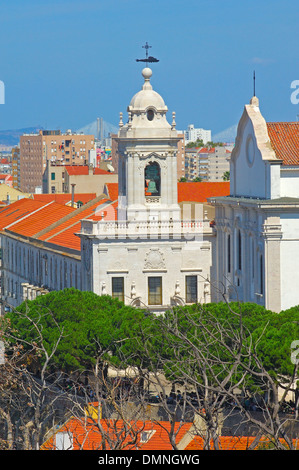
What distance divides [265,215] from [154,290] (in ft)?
42.5

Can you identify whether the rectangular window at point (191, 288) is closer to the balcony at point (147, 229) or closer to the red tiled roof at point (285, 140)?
the balcony at point (147, 229)

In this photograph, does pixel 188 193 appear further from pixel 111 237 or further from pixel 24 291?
pixel 111 237

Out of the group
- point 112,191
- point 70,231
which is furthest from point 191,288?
point 112,191

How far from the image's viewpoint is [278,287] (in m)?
65.6

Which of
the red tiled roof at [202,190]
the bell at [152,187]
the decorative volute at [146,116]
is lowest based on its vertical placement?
the red tiled roof at [202,190]

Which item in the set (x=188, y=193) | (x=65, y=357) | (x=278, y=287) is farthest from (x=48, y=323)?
(x=188, y=193)

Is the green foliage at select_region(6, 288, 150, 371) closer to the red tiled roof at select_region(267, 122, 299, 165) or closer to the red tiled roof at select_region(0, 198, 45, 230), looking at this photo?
the red tiled roof at select_region(267, 122, 299, 165)

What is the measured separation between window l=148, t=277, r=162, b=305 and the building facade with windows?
233 inches

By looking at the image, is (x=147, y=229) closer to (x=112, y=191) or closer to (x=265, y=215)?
(x=265, y=215)

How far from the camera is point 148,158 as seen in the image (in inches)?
3061

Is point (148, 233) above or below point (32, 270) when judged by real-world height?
above

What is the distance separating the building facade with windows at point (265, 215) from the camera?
65.5 metres

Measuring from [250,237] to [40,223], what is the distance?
39.1 metres

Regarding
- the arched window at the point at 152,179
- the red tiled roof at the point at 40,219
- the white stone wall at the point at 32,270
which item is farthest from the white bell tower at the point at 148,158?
the red tiled roof at the point at 40,219
